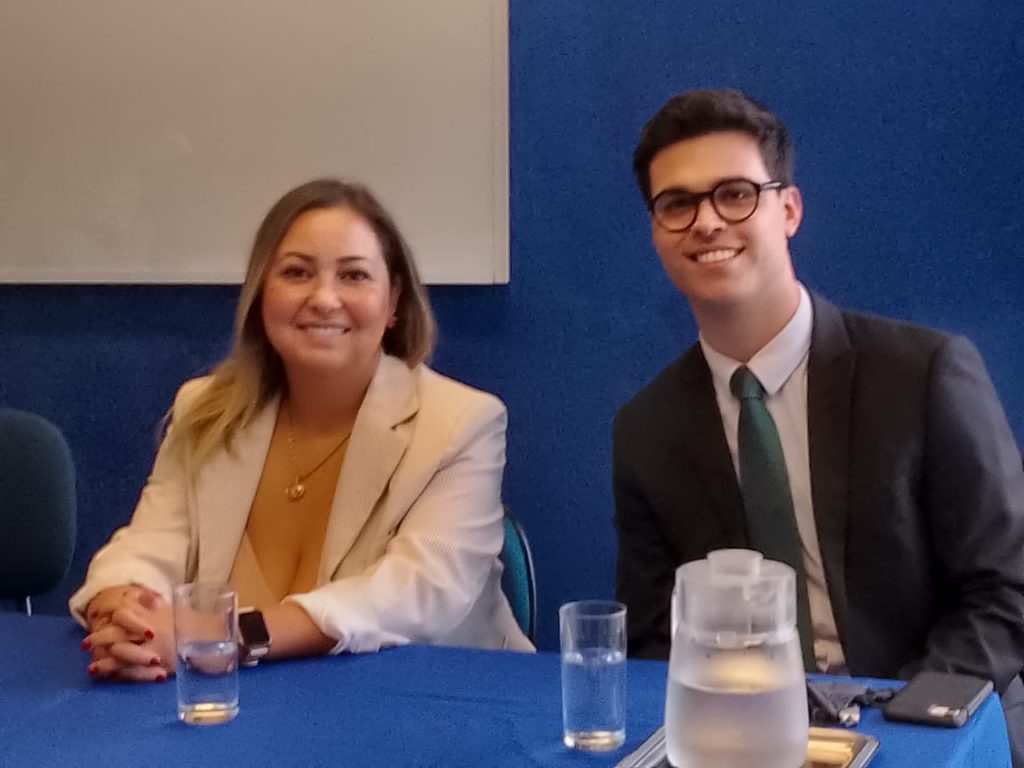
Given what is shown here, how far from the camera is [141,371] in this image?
306 centimetres

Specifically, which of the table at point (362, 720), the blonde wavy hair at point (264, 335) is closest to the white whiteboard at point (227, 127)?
the blonde wavy hair at point (264, 335)

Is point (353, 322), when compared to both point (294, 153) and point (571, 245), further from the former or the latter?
point (294, 153)

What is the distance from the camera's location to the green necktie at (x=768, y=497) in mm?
1728

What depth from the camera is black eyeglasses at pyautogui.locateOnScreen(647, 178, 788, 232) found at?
177 centimetres

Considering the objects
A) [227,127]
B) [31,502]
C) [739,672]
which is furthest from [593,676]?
[227,127]

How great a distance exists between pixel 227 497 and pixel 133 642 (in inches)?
19.3

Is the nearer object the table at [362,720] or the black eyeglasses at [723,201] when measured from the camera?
the table at [362,720]

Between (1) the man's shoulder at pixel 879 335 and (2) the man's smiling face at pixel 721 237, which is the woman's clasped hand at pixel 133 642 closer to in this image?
(2) the man's smiling face at pixel 721 237

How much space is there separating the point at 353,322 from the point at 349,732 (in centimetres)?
93

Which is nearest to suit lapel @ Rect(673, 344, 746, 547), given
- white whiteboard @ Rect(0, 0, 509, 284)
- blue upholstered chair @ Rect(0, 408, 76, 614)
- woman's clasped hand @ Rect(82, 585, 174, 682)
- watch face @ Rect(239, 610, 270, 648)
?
watch face @ Rect(239, 610, 270, 648)

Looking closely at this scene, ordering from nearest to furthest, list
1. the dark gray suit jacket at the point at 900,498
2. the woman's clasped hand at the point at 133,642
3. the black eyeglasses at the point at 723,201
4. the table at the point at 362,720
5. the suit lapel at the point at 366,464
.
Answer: the table at the point at 362,720
the woman's clasped hand at the point at 133,642
the dark gray suit jacket at the point at 900,498
the black eyeglasses at the point at 723,201
the suit lapel at the point at 366,464

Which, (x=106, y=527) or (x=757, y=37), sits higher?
(x=757, y=37)

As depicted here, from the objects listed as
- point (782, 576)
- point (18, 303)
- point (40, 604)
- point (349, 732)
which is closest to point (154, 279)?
point (18, 303)

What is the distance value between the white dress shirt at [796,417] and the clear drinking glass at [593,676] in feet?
1.97
